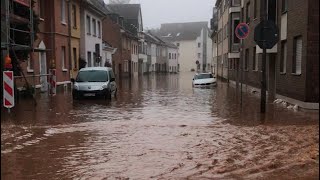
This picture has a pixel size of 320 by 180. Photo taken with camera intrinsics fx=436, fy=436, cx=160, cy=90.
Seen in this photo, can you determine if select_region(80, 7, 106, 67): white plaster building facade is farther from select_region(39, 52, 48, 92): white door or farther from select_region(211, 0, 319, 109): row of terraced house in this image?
select_region(211, 0, 319, 109): row of terraced house

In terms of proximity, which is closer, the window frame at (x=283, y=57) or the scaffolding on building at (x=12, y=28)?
the scaffolding on building at (x=12, y=28)

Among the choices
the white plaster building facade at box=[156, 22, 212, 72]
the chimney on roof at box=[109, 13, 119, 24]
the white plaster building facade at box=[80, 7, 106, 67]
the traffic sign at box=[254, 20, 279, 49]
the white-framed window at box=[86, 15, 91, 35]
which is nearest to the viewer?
the traffic sign at box=[254, 20, 279, 49]

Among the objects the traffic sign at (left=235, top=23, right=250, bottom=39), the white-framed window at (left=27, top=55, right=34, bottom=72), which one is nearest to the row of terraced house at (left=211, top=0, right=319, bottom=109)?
the traffic sign at (left=235, top=23, right=250, bottom=39)

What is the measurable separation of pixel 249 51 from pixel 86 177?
23.6 metres

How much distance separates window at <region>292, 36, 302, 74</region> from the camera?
16266 mm

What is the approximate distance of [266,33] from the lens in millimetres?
13055

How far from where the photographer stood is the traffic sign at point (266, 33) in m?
13.1

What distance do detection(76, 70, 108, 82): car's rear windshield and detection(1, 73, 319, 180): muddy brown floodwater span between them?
6.38 m

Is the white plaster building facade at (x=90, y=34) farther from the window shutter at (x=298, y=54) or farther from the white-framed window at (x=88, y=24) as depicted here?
the window shutter at (x=298, y=54)

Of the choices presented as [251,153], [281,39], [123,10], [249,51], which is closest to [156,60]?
[123,10]

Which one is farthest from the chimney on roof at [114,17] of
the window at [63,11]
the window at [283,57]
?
the window at [283,57]

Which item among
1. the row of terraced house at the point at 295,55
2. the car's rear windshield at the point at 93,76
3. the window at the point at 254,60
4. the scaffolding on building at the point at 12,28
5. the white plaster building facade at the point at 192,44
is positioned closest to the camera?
the scaffolding on building at the point at 12,28

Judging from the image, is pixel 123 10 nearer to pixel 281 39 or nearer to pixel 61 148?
pixel 281 39

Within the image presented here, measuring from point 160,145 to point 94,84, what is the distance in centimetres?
1214
